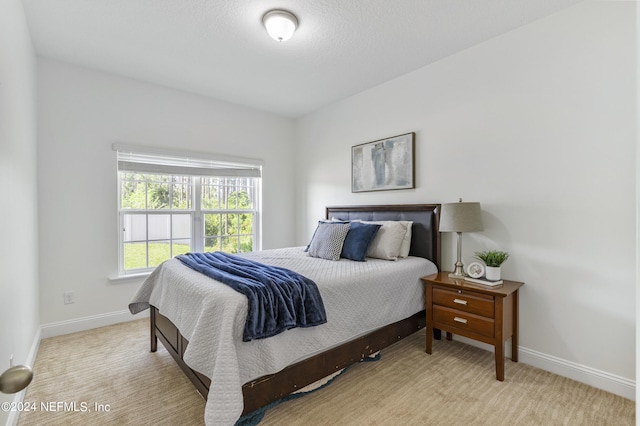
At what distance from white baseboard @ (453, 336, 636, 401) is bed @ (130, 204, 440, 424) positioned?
2.66 feet

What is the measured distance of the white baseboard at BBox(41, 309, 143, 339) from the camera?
286 cm

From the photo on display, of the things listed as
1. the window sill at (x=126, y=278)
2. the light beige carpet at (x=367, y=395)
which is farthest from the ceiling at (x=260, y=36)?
the light beige carpet at (x=367, y=395)

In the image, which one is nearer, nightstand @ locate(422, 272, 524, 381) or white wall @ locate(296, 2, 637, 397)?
white wall @ locate(296, 2, 637, 397)

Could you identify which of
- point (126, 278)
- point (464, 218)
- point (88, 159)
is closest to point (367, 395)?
point (464, 218)

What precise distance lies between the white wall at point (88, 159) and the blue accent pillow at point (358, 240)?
7.39 feet

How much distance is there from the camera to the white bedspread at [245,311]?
4.75 feet

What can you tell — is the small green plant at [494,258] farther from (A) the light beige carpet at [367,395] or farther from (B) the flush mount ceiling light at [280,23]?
(B) the flush mount ceiling light at [280,23]

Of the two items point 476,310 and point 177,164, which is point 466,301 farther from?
point 177,164

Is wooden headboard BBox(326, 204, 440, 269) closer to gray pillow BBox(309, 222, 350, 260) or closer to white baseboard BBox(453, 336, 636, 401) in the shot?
gray pillow BBox(309, 222, 350, 260)

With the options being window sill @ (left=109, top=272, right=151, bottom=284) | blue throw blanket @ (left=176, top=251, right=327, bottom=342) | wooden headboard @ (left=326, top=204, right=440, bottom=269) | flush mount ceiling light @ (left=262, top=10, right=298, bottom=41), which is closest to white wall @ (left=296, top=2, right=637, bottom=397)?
wooden headboard @ (left=326, top=204, right=440, bottom=269)

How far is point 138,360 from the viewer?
7.93ft

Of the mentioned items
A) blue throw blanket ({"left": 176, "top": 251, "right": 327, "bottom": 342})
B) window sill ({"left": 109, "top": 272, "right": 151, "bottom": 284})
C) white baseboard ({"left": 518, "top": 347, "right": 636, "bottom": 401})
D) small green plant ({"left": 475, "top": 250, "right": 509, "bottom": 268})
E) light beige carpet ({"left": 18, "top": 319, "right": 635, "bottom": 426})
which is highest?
small green plant ({"left": 475, "top": 250, "right": 509, "bottom": 268})

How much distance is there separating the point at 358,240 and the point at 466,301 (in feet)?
3.31

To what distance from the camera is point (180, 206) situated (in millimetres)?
3754
